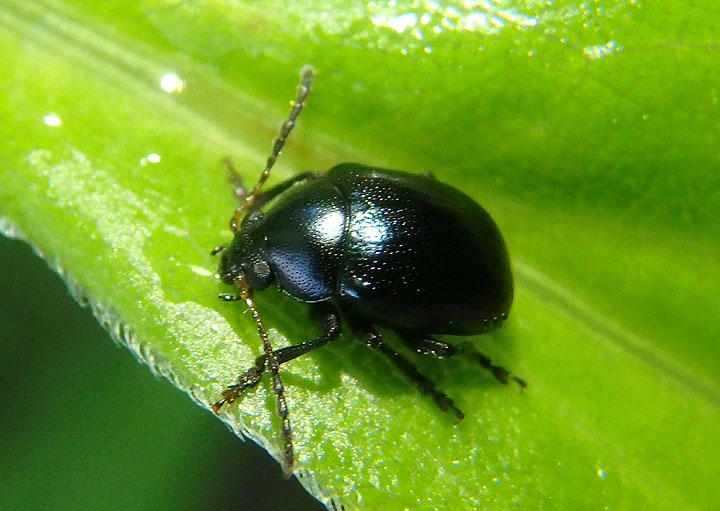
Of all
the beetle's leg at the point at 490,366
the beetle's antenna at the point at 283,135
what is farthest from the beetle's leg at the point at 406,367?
the beetle's antenna at the point at 283,135

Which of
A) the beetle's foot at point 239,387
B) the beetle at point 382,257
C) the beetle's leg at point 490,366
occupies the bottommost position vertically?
the beetle's leg at point 490,366

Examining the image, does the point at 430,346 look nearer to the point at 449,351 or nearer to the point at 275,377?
the point at 449,351

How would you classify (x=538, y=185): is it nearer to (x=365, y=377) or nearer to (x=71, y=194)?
(x=365, y=377)

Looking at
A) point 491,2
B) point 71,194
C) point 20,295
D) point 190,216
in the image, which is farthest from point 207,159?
point 20,295

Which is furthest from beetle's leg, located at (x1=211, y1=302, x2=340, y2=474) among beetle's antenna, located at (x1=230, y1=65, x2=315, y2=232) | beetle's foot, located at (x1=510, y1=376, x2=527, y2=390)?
beetle's foot, located at (x1=510, y1=376, x2=527, y2=390)

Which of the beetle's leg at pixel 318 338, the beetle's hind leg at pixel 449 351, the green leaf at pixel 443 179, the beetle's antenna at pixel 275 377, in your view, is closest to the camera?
the beetle's antenna at pixel 275 377

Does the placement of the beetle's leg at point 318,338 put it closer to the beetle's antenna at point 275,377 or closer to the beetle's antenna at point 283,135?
the beetle's antenna at point 275,377
